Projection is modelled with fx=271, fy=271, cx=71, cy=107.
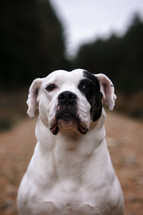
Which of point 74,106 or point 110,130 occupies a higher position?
point 74,106

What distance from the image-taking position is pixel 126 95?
23.3 meters

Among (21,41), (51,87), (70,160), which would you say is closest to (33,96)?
(51,87)

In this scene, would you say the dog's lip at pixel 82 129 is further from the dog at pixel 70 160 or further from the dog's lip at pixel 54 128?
the dog's lip at pixel 54 128

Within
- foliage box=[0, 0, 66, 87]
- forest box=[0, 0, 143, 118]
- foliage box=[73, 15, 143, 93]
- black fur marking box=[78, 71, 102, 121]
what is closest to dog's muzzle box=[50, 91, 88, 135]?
black fur marking box=[78, 71, 102, 121]

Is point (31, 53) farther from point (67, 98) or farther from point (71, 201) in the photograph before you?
point (71, 201)

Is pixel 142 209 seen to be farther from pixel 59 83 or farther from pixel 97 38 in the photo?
pixel 97 38

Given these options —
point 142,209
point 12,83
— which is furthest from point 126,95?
point 142,209

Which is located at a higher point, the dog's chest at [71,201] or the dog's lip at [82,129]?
the dog's lip at [82,129]

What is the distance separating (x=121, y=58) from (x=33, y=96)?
3900 cm

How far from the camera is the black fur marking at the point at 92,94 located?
2.69 m

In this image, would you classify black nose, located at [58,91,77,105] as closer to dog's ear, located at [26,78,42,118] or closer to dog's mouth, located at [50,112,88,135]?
dog's mouth, located at [50,112,88,135]

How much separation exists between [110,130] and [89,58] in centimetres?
4051

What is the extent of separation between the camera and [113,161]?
6609mm

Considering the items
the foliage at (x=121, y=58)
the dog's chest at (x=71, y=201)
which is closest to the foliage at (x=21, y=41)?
the foliage at (x=121, y=58)
